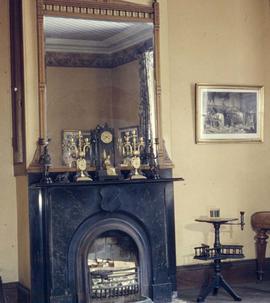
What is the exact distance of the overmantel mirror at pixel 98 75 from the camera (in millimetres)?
5965

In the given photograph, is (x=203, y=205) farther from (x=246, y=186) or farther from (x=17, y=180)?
(x=17, y=180)

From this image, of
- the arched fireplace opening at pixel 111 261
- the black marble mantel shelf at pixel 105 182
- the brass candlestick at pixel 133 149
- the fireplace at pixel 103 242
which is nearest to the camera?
the black marble mantel shelf at pixel 105 182

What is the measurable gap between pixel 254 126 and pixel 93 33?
1.98 meters

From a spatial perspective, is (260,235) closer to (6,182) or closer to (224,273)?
(224,273)

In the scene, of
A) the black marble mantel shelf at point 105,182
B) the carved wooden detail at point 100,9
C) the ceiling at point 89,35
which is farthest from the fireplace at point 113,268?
the carved wooden detail at point 100,9

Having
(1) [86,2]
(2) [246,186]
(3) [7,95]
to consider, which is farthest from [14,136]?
(2) [246,186]

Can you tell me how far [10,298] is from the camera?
610cm

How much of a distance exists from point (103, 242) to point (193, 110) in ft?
5.28

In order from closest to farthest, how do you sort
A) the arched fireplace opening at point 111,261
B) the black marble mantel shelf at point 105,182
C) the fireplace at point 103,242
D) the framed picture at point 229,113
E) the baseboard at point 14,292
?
the black marble mantel shelf at point 105,182, the fireplace at point 103,242, the arched fireplace opening at point 111,261, the baseboard at point 14,292, the framed picture at point 229,113

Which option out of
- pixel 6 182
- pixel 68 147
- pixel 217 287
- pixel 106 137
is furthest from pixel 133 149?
pixel 217 287

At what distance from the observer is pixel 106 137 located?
6.17 meters

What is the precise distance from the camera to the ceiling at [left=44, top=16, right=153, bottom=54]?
236 inches

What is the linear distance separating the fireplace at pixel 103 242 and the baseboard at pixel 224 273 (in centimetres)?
42

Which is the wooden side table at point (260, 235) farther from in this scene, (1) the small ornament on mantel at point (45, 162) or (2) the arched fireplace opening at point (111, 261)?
(1) the small ornament on mantel at point (45, 162)
